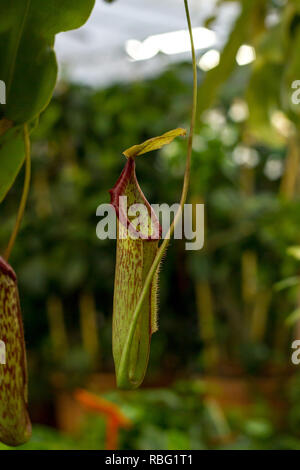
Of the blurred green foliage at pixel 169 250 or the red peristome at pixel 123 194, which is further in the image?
the blurred green foliage at pixel 169 250

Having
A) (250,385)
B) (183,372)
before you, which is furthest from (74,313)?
(250,385)

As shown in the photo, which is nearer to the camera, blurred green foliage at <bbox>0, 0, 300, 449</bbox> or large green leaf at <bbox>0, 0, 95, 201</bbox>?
large green leaf at <bbox>0, 0, 95, 201</bbox>

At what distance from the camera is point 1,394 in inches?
13.4

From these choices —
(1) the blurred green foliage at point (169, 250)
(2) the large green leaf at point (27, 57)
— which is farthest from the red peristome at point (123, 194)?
(1) the blurred green foliage at point (169, 250)

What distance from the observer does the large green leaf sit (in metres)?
0.38

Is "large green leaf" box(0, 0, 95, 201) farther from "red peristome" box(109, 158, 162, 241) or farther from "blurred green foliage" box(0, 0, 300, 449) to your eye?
"blurred green foliage" box(0, 0, 300, 449)

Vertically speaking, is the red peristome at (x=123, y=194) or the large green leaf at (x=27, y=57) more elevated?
the large green leaf at (x=27, y=57)

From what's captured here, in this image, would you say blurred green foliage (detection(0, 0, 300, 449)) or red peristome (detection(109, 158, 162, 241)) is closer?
red peristome (detection(109, 158, 162, 241))

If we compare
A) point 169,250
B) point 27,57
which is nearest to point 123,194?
point 27,57

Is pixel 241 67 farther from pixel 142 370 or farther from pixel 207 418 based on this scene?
pixel 142 370

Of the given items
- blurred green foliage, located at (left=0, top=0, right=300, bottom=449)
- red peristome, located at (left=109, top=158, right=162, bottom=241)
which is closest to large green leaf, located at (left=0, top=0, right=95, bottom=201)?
red peristome, located at (left=109, top=158, right=162, bottom=241)

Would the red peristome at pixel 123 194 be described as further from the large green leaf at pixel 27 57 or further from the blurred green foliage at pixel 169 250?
the blurred green foliage at pixel 169 250

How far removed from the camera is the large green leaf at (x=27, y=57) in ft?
1.26

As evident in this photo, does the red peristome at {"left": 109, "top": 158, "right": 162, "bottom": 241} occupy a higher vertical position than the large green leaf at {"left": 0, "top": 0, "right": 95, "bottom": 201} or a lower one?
lower
